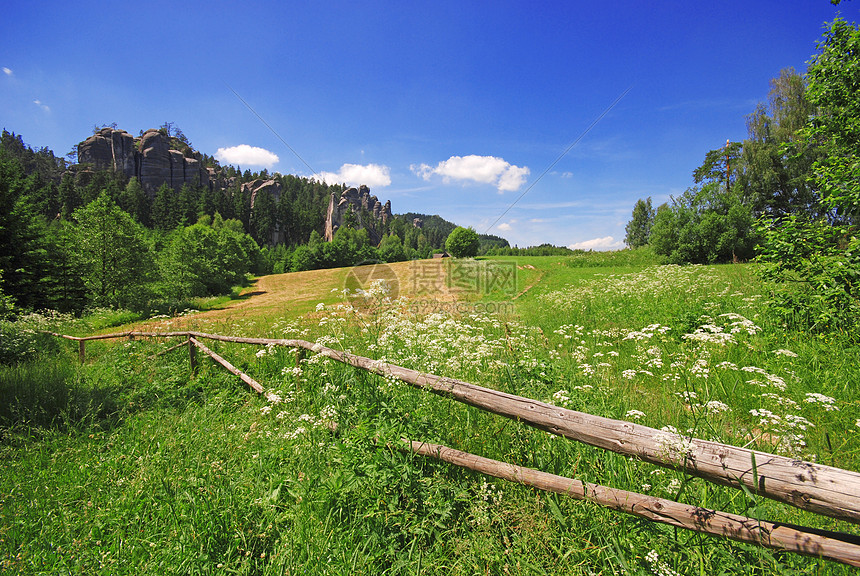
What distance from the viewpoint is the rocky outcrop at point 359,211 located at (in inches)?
4823

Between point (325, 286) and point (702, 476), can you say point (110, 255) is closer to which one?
point (325, 286)

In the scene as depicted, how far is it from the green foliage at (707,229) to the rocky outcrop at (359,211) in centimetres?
9744

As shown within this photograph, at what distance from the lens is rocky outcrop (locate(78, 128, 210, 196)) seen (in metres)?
107

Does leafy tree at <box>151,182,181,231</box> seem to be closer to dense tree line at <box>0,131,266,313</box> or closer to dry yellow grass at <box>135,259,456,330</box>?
dense tree line at <box>0,131,266,313</box>

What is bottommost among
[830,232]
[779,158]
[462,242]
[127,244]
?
[830,232]

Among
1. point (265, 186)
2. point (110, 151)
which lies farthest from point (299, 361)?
point (110, 151)

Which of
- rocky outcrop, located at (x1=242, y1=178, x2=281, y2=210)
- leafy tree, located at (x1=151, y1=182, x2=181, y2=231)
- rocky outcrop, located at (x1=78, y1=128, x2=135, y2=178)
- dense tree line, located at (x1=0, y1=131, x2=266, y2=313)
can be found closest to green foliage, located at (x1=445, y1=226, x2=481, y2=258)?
dense tree line, located at (x1=0, y1=131, x2=266, y2=313)

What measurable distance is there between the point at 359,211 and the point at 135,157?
3224 inches

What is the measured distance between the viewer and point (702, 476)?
2105mm

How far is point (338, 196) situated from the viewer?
153 m

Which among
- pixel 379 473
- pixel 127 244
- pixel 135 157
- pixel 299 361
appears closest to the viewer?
pixel 379 473

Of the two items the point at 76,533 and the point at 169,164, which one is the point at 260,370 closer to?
the point at 76,533

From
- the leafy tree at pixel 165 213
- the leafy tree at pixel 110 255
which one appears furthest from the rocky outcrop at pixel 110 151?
the leafy tree at pixel 110 255

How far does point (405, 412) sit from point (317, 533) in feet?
4.20
